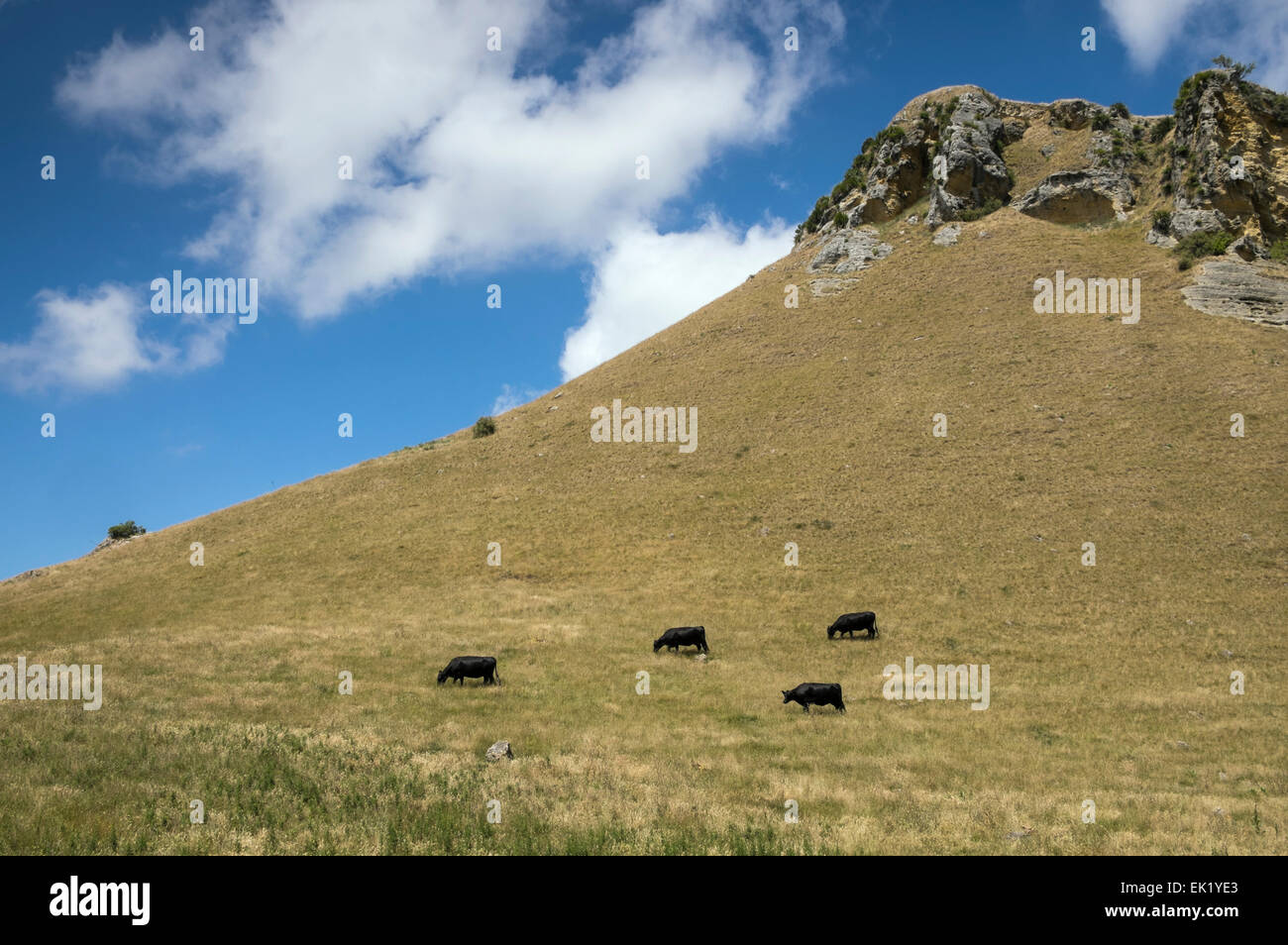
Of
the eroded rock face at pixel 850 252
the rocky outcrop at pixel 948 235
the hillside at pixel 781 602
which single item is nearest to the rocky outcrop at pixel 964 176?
the rocky outcrop at pixel 948 235

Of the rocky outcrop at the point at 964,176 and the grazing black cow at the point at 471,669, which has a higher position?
the rocky outcrop at the point at 964,176

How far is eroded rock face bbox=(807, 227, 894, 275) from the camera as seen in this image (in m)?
80.8

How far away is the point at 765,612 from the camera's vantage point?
1261 inches

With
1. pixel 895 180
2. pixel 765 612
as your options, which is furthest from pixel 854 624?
pixel 895 180

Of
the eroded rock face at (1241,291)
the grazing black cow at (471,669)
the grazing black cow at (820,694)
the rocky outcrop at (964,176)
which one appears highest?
the rocky outcrop at (964,176)

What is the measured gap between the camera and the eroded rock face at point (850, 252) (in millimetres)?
80812

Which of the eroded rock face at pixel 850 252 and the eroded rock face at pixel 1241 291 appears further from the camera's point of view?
the eroded rock face at pixel 850 252

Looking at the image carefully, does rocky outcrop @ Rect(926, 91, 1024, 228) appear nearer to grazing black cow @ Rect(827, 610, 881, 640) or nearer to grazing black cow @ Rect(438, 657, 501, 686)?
grazing black cow @ Rect(827, 610, 881, 640)

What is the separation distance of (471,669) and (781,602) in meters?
15.7

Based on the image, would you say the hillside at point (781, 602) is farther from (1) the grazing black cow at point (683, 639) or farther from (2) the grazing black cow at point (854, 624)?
(1) the grazing black cow at point (683, 639)

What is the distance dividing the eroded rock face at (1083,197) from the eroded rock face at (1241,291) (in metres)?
17.5

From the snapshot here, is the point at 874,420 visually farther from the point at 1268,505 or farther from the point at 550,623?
the point at 550,623

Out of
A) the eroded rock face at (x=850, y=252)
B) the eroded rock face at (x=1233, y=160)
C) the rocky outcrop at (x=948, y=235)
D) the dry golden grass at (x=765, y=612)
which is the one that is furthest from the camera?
the eroded rock face at (x=850, y=252)
